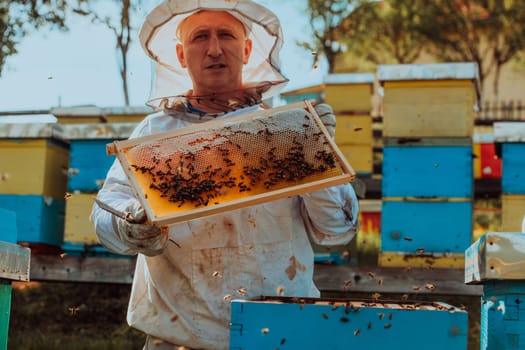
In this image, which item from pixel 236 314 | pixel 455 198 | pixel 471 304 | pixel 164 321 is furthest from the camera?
pixel 471 304

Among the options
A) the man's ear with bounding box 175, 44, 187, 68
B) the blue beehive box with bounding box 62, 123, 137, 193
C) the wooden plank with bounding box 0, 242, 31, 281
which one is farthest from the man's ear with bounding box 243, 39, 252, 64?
the blue beehive box with bounding box 62, 123, 137, 193

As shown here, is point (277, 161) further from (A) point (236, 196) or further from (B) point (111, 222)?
(B) point (111, 222)

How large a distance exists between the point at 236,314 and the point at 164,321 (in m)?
0.55

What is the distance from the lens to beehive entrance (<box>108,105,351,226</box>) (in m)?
2.19

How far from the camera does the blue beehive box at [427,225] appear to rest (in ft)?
19.7

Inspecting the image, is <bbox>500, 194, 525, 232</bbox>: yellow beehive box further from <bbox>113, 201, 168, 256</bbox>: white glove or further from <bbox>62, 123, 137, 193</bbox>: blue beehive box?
<bbox>113, 201, 168, 256</bbox>: white glove

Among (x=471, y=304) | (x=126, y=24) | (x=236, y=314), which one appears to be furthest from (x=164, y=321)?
(x=126, y=24)

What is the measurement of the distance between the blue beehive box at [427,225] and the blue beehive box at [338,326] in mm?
4251

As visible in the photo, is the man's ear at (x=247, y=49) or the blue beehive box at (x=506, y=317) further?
the man's ear at (x=247, y=49)

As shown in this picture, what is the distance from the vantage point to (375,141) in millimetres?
8938

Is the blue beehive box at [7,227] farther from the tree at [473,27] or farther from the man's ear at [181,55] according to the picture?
the tree at [473,27]

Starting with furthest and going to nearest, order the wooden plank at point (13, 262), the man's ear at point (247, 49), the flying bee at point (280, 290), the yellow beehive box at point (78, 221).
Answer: the yellow beehive box at point (78, 221)
the man's ear at point (247, 49)
the wooden plank at point (13, 262)
the flying bee at point (280, 290)

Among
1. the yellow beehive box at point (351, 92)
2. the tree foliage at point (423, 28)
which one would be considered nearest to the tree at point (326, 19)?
the tree foliage at point (423, 28)

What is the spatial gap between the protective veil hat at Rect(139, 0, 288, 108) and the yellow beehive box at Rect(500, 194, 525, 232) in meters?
3.65
